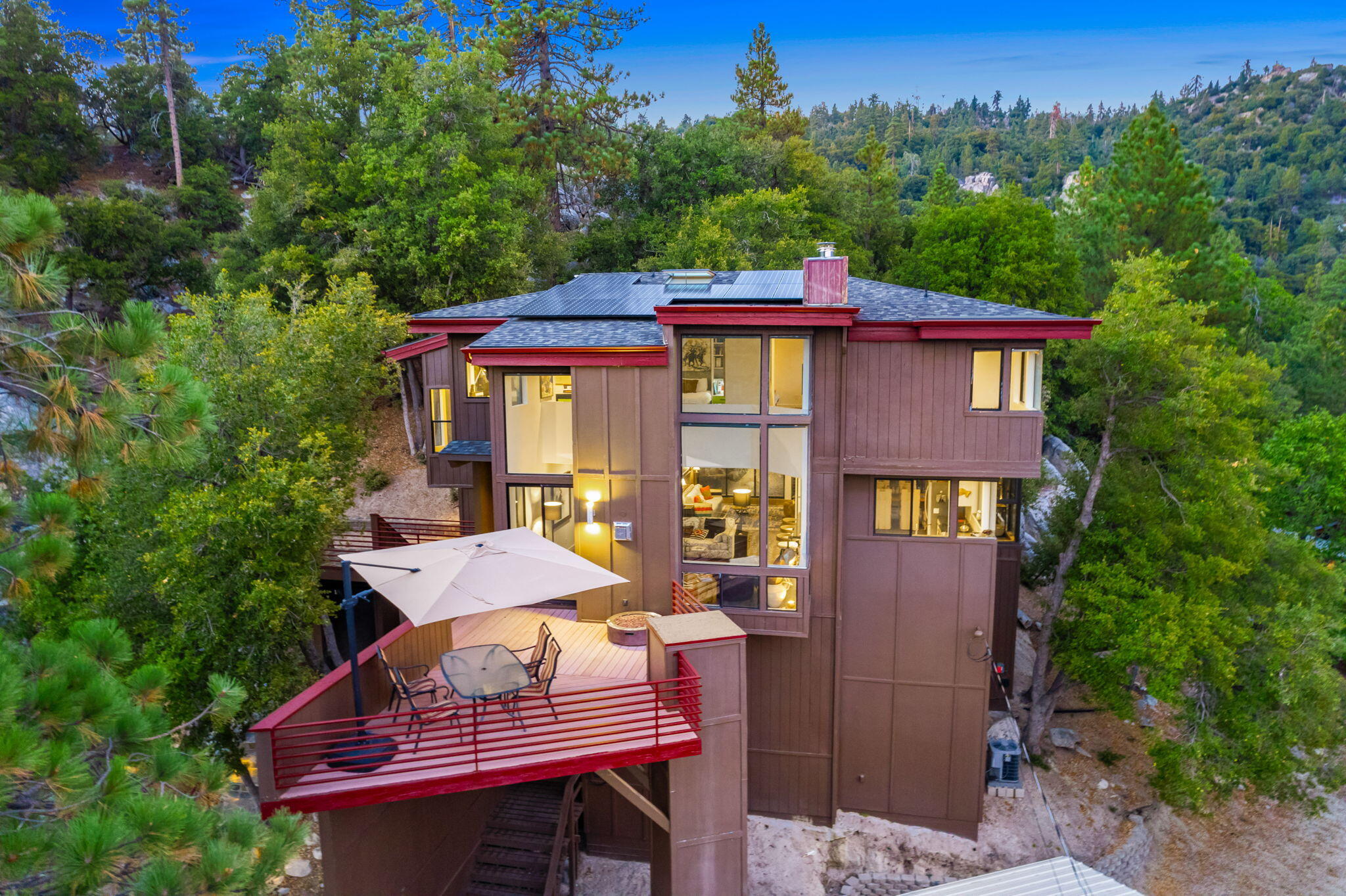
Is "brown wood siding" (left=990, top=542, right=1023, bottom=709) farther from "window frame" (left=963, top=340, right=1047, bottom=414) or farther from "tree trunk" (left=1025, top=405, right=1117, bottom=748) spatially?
"window frame" (left=963, top=340, right=1047, bottom=414)

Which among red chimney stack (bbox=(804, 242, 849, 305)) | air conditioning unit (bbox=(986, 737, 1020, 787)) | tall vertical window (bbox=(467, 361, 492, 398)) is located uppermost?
→ red chimney stack (bbox=(804, 242, 849, 305))

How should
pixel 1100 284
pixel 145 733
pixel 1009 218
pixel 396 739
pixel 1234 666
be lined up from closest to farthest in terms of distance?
pixel 145 733 < pixel 396 739 < pixel 1234 666 < pixel 1009 218 < pixel 1100 284

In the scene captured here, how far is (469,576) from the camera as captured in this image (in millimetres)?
8531

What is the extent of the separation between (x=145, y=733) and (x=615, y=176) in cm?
2813

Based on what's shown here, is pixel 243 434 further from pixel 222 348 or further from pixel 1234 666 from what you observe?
pixel 1234 666

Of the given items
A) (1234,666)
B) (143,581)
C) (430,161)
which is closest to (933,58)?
(430,161)

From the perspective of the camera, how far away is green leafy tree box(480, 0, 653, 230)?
28.1m

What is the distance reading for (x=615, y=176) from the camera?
30094mm

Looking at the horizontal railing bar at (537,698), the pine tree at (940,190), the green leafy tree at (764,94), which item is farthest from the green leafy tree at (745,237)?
the pine tree at (940,190)

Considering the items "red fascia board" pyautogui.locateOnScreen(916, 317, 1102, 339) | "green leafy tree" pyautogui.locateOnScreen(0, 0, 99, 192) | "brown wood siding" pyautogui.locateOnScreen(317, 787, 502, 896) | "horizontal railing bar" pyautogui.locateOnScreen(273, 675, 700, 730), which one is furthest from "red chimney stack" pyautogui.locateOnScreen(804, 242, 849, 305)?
"green leafy tree" pyautogui.locateOnScreen(0, 0, 99, 192)

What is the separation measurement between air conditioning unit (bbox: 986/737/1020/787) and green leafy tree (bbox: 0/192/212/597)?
14484 millimetres

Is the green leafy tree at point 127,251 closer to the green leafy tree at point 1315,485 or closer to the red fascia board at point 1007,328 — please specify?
the red fascia board at point 1007,328

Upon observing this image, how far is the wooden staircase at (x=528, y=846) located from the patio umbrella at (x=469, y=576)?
4606 millimetres

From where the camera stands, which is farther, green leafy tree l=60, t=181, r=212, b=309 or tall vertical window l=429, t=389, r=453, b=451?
green leafy tree l=60, t=181, r=212, b=309
